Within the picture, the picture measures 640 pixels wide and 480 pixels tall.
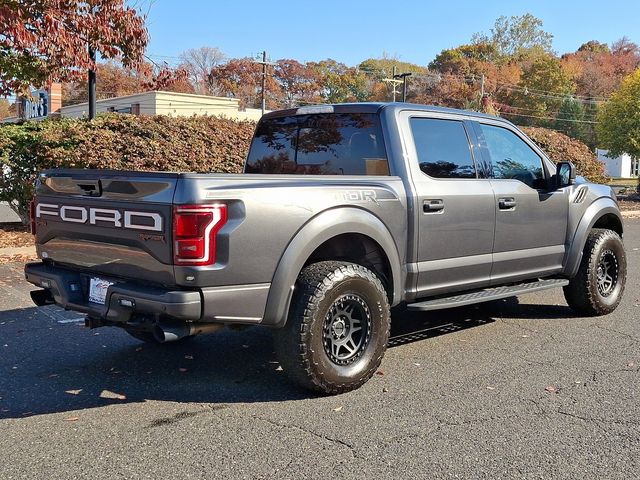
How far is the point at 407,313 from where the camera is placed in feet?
21.6

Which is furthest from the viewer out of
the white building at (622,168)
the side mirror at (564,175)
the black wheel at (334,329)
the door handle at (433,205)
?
the white building at (622,168)

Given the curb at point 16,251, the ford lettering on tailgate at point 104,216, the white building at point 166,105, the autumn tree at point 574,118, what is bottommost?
the curb at point 16,251

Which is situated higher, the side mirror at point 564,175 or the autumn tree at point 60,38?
the autumn tree at point 60,38

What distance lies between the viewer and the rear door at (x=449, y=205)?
15.9 feet

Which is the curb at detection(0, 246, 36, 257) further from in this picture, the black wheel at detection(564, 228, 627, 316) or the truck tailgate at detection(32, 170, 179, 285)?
the black wheel at detection(564, 228, 627, 316)

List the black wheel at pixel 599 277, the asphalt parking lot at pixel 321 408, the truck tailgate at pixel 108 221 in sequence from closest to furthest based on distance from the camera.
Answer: the asphalt parking lot at pixel 321 408 → the truck tailgate at pixel 108 221 → the black wheel at pixel 599 277

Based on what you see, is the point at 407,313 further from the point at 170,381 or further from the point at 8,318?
the point at 8,318

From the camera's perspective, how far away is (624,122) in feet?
80.9

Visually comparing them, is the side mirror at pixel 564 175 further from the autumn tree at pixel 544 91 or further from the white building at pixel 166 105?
the autumn tree at pixel 544 91

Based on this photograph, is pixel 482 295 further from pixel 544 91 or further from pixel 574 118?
pixel 544 91

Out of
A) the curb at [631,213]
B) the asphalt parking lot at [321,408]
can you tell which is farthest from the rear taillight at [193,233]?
the curb at [631,213]

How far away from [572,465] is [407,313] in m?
3.36

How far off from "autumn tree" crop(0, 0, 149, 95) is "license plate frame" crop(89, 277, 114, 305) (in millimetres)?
5841

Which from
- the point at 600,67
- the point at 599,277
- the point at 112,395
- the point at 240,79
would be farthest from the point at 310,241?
the point at 600,67
